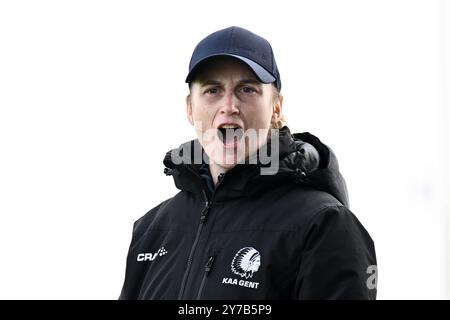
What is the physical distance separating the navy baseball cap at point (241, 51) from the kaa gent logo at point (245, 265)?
372mm

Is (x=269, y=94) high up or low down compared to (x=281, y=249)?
up

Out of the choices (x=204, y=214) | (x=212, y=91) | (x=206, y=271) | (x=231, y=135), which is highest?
(x=212, y=91)

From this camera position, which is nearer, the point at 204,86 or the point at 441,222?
the point at 204,86

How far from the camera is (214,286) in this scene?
129cm

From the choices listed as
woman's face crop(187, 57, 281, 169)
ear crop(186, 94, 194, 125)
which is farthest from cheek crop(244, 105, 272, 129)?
ear crop(186, 94, 194, 125)

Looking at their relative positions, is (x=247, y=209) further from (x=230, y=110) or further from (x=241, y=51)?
(x=241, y=51)

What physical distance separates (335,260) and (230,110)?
0.39m

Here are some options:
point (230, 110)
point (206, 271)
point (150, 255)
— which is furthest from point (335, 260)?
point (150, 255)

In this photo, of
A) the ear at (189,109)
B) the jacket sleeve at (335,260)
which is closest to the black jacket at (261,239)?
the jacket sleeve at (335,260)

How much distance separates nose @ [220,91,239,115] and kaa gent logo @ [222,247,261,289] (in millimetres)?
291

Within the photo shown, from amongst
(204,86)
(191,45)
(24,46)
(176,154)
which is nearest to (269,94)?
(204,86)

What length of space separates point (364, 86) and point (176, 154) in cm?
176

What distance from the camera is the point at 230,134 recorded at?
Result: 54.7 inches
